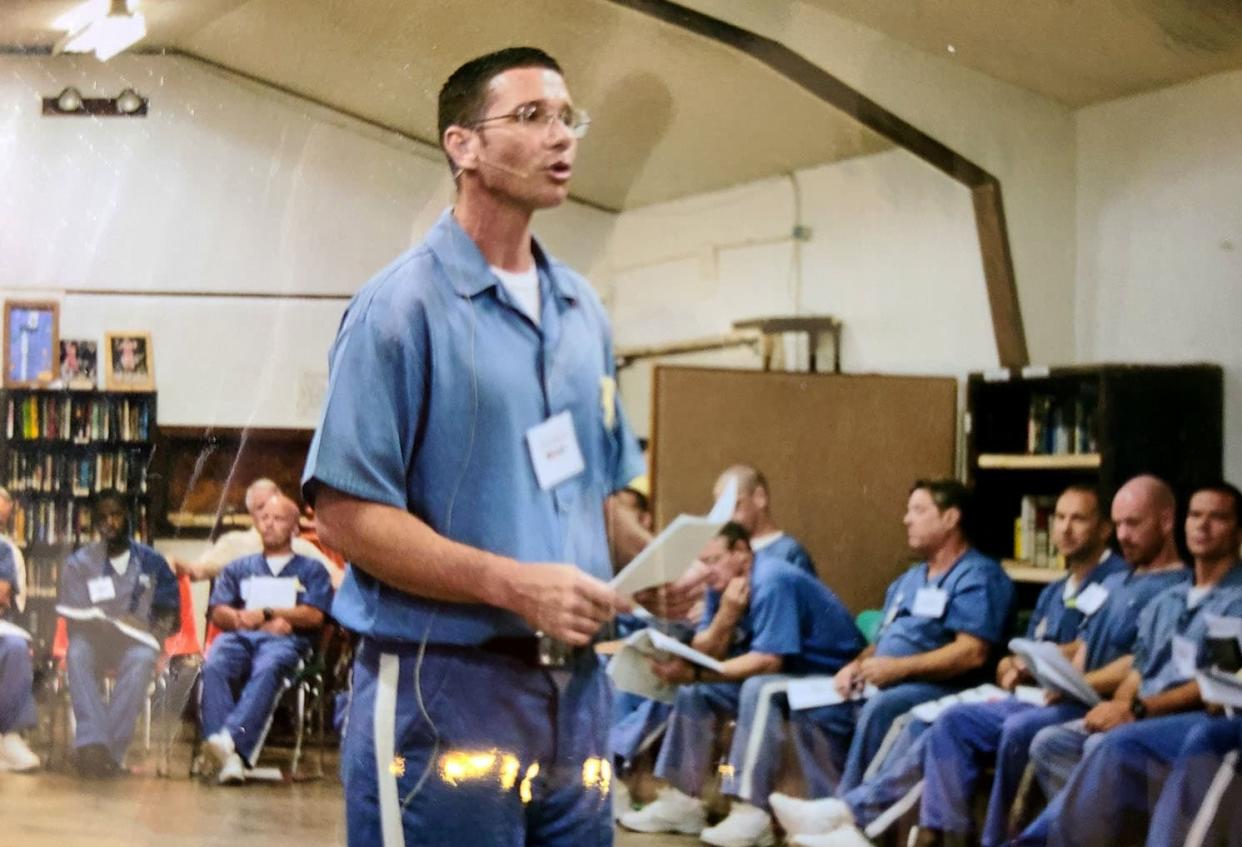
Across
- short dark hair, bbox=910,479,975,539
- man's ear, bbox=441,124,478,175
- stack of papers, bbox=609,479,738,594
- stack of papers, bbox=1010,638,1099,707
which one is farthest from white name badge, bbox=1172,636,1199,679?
man's ear, bbox=441,124,478,175

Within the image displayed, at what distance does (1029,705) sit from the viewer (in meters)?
1.58

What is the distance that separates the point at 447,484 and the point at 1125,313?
2.38ft

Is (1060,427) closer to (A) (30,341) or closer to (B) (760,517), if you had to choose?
(B) (760,517)

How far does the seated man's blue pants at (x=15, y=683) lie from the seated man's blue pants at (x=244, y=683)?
240 mm

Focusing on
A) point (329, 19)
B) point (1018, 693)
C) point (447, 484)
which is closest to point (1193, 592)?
point (1018, 693)

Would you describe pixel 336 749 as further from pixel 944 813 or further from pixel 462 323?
pixel 944 813

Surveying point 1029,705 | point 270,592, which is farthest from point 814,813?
point 270,592

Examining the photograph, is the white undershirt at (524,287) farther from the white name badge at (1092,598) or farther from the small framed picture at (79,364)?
the white name badge at (1092,598)

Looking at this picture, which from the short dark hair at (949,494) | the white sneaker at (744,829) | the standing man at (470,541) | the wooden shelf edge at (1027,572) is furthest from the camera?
the white sneaker at (744,829)

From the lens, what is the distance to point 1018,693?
1.57m

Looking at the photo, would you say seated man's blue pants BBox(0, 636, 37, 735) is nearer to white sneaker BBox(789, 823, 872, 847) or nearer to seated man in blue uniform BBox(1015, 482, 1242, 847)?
white sneaker BBox(789, 823, 872, 847)

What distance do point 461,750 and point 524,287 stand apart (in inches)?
13.6

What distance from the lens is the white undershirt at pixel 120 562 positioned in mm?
1346

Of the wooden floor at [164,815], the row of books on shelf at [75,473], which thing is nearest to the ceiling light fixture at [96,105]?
the row of books on shelf at [75,473]
